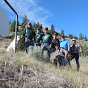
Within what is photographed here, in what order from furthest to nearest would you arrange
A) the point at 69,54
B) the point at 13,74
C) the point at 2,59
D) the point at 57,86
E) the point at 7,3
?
the point at 69,54 < the point at 7,3 < the point at 2,59 < the point at 13,74 < the point at 57,86

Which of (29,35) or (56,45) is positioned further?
(56,45)

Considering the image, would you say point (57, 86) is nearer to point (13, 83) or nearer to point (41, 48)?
point (13, 83)

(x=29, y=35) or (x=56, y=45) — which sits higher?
(x=29, y=35)

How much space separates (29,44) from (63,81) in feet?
10.2

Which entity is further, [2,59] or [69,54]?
[69,54]

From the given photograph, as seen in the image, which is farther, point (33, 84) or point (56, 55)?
point (56, 55)

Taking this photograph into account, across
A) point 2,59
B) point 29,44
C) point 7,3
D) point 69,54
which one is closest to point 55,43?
point 69,54

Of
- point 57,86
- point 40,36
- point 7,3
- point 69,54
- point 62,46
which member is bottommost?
point 57,86

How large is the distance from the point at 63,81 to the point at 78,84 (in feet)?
0.88

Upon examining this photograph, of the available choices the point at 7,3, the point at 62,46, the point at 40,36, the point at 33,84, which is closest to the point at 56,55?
the point at 62,46

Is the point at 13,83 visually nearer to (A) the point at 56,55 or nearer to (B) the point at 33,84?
(B) the point at 33,84

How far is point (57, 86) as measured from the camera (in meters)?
2.11

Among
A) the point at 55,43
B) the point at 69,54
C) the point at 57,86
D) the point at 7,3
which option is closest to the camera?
the point at 57,86

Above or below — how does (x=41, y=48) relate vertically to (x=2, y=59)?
above
